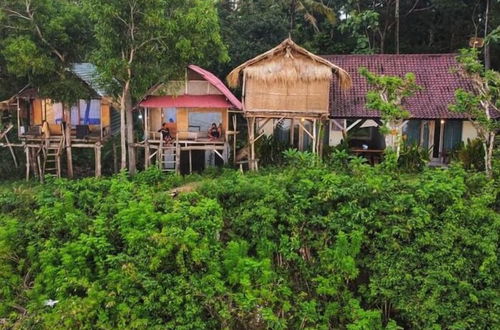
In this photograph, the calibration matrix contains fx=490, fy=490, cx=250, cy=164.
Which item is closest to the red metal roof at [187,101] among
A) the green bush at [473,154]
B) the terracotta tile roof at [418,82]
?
the terracotta tile roof at [418,82]

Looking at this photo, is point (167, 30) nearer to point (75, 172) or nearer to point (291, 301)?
point (75, 172)

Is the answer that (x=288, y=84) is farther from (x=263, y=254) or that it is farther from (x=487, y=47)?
(x=487, y=47)

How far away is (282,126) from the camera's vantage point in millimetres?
19922

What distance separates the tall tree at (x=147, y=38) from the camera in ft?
50.6

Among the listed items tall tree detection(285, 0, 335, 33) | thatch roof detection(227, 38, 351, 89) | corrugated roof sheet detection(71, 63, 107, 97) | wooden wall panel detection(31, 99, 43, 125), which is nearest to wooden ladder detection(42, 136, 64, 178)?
wooden wall panel detection(31, 99, 43, 125)

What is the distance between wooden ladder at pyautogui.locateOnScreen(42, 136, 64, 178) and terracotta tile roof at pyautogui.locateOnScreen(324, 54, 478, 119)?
10.4 metres

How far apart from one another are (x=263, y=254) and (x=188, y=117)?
838 centimetres

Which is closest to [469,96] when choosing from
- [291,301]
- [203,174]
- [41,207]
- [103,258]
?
[291,301]

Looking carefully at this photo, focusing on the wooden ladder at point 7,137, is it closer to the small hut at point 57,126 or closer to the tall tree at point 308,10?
the small hut at point 57,126

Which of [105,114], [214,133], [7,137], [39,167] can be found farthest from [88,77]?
[214,133]

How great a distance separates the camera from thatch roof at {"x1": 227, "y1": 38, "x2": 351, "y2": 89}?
16.5 m

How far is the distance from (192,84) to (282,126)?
4173mm

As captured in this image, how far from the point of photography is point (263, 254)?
11805mm

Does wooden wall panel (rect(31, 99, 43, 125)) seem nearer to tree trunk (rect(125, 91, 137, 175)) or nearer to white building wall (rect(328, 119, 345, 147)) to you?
tree trunk (rect(125, 91, 137, 175))
